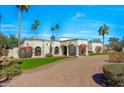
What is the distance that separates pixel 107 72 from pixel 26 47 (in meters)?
26.3

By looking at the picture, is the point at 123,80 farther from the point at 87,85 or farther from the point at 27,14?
the point at 27,14

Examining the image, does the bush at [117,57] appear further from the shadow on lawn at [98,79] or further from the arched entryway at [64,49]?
the arched entryway at [64,49]

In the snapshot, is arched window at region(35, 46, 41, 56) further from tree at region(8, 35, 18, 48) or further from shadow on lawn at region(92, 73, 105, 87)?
shadow on lawn at region(92, 73, 105, 87)

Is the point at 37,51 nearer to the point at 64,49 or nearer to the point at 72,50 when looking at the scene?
the point at 64,49

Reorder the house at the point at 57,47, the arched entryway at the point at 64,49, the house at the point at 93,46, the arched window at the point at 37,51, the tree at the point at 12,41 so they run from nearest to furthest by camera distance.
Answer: the house at the point at 57,47 → the arched window at the point at 37,51 → the arched entryway at the point at 64,49 → the house at the point at 93,46 → the tree at the point at 12,41

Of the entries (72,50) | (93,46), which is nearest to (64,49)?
(72,50)

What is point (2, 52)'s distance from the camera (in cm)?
1938

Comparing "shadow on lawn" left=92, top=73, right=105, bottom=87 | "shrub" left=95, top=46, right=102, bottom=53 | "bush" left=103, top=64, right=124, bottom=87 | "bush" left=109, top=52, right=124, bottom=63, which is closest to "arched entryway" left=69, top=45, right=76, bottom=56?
Result: "shrub" left=95, top=46, right=102, bottom=53

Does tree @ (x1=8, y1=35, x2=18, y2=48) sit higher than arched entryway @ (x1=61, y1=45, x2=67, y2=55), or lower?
higher

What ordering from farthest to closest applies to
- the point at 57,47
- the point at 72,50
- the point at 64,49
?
the point at 64,49 < the point at 57,47 < the point at 72,50

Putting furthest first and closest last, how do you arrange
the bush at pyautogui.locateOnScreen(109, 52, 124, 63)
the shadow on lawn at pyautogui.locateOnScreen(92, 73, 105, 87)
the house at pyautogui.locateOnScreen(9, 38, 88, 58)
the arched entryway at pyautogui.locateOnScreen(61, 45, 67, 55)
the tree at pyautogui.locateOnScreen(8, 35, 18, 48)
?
the tree at pyautogui.locateOnScreen(8, 35, 18, 48) → the arched entryway at pyautogui.locateOnScreen(61, 45, 67, 55) → the house at pyautogui.locateOnScreen(9, 38, 88, 58) → the bush at pyautogui.locateOnScreen(109, 52, 124, 63) → the shadow on lawn at pyautogui.locateOnScreen(92, 73, 105, 87)

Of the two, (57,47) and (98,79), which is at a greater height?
(57,47)

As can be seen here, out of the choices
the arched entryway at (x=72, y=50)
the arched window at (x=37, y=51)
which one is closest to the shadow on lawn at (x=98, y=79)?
the arched entryway at (x=72, y=50)
